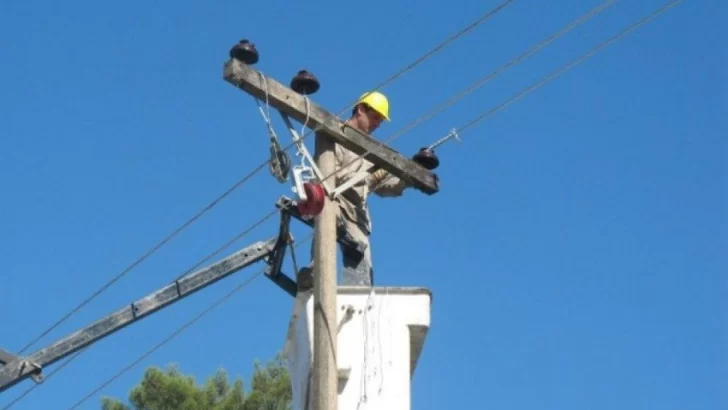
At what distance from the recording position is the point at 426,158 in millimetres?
12312

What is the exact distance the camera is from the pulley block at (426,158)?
12.3 m

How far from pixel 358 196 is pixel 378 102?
33.8 inches

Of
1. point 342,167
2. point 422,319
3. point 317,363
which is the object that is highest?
point 342,167

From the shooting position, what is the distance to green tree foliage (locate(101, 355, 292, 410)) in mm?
21062

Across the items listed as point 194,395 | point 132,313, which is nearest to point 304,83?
point 132,313

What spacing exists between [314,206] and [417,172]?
1332 mm

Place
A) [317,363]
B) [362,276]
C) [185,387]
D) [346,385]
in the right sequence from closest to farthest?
[317,363], [346,385], [362,276], [185,387]

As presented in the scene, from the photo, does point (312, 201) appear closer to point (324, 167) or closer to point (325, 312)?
point (324, 167)

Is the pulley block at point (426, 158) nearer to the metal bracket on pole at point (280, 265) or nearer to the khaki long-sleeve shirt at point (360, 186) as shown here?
the khaki long-sleeve shirt at point (360, 186)

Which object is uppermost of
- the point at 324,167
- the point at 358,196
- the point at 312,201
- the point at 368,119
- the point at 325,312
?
the point at 368,119

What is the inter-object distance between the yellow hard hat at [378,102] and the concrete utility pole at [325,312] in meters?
1.62

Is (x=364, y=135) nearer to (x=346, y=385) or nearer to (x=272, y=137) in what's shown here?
(x=272, y=137)

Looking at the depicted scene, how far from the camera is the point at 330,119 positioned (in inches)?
458

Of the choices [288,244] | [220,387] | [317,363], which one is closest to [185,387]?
[220,387]
